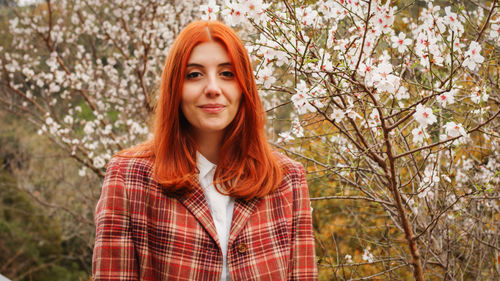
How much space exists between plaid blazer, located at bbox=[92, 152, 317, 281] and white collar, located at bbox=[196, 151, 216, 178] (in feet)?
0.34

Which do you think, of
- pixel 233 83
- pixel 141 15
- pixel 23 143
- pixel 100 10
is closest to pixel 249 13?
pixel 233 83

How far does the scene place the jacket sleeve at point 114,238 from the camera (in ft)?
4.35

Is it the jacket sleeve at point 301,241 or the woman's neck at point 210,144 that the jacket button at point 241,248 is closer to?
the jacket sleeve at point 301,241

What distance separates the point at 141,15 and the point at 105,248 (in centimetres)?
567

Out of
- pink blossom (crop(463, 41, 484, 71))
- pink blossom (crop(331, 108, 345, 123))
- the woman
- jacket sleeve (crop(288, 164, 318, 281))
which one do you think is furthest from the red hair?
pink blossom (crop(463, 41, 484, 71))

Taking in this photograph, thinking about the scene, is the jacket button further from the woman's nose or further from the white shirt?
the woman's nose

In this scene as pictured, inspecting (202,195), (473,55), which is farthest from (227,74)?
(473,55)

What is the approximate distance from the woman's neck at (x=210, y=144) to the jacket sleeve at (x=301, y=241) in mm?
321

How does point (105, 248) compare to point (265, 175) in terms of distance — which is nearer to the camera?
point (105, 248)

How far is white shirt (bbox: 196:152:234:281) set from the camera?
1.44m

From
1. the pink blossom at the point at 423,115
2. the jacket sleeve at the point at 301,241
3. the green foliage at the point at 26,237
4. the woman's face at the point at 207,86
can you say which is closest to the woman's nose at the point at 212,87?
the woman's face at the point at 207,86

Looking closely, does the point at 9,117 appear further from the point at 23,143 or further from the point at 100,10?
the point at 100,10

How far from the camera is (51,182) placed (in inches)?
482

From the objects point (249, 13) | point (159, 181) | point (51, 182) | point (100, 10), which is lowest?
point (159, 181)
